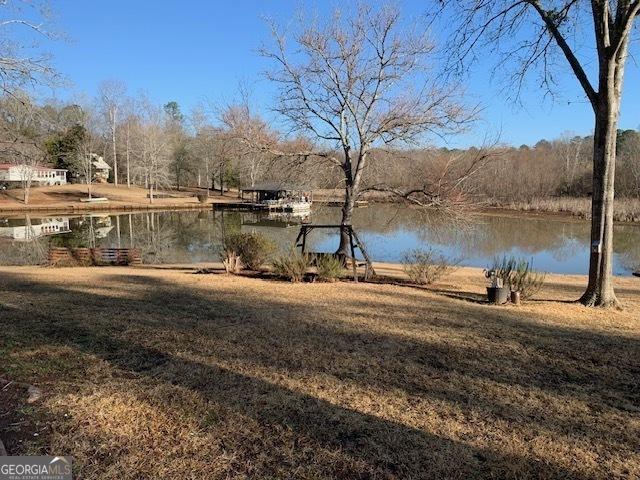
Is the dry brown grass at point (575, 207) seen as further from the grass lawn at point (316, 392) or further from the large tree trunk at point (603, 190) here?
the grass lawn at point (316, 392)

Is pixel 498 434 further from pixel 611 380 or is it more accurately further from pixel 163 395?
pixel 163 395

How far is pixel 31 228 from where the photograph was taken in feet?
101

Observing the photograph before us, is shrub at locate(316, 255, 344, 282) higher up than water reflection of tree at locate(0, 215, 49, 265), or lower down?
higher up

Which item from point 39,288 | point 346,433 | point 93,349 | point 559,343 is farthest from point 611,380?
point 39,288

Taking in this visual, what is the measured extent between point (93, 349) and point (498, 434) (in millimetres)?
3469

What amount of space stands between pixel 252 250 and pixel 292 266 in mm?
2418

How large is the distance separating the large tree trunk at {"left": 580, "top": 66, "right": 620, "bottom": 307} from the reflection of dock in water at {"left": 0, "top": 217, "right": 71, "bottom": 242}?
25.8 metres

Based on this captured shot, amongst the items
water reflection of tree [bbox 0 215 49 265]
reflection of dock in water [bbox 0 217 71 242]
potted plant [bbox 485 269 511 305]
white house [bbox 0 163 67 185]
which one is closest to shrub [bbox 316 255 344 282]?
potted plant [bbox 485 269 511 305]

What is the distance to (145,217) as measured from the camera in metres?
40.0

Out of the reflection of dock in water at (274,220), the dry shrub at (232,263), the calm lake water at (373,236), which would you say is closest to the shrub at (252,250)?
the dry shrub at (232,263)

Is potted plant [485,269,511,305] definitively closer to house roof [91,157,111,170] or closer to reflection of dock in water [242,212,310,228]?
reflection of dock in water [242,212,310,228]

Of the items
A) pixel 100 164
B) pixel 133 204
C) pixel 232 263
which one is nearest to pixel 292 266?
pixel 232 263

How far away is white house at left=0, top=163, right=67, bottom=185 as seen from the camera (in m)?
53.0

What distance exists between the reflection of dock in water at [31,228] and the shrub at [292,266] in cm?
1995
